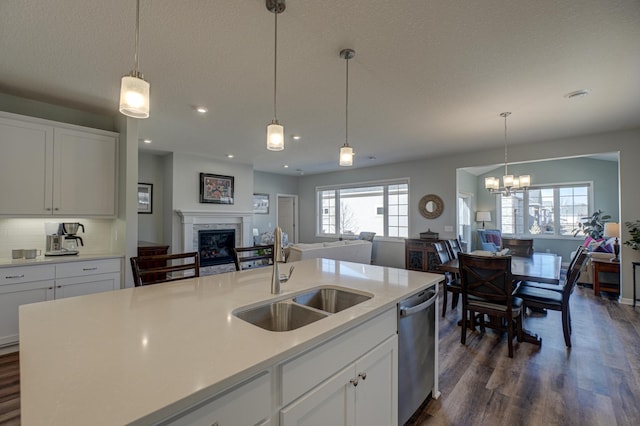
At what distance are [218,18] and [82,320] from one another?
189cm

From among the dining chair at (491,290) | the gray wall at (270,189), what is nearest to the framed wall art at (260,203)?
the gray wall at (270,189)

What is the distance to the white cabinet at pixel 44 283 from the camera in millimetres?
2652

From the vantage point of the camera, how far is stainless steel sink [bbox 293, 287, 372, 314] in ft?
5.70

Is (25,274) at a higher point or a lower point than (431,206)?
lower

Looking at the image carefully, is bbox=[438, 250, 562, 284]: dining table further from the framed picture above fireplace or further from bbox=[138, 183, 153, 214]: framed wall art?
bbox=[138, 183, 153, 214]: framed wall art

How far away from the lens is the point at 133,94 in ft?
4.42

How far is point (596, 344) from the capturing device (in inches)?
114

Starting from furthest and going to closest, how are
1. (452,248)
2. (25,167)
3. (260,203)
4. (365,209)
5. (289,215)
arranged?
(289,215), (260,203), (365,209), (452,248), (25,167)

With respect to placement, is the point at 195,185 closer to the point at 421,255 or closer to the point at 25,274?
the point at 25,274

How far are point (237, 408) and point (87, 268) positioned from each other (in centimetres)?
314

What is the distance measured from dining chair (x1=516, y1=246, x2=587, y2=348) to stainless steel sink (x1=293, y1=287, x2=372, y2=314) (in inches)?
92.1

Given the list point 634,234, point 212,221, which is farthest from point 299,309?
point 634,234

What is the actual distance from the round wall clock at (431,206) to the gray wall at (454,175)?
99mm

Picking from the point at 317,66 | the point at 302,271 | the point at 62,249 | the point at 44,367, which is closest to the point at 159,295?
the point at 44,367
